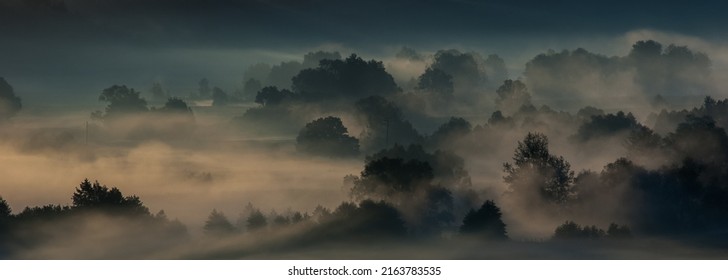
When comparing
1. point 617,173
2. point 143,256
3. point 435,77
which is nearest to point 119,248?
point 143,256

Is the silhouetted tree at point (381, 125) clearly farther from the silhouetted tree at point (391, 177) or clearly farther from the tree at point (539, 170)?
the tree at point (539, 170)

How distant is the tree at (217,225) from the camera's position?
21125 mm

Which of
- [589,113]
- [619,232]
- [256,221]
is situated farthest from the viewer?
[589,113]

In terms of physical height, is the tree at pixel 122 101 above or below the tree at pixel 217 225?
above

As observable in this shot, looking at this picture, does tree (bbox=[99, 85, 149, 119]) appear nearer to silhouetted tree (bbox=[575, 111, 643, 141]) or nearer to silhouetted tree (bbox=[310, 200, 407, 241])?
silhouetted tree (bbox=[310, 200, 407, 241])

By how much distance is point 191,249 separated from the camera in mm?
21062

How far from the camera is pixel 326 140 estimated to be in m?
21.9

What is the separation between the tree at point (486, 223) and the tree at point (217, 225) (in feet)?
9.79

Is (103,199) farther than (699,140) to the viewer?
No

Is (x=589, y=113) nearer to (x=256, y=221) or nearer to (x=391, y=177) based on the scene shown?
(x=391, y=177)

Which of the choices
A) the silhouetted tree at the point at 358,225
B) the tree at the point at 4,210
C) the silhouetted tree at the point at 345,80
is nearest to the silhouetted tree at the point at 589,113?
the silhouetted tree at the point at 345,80

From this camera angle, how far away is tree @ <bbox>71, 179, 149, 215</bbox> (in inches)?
833

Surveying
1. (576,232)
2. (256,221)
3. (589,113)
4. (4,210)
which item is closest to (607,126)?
(589,113)

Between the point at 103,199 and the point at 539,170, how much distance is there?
224 inches
